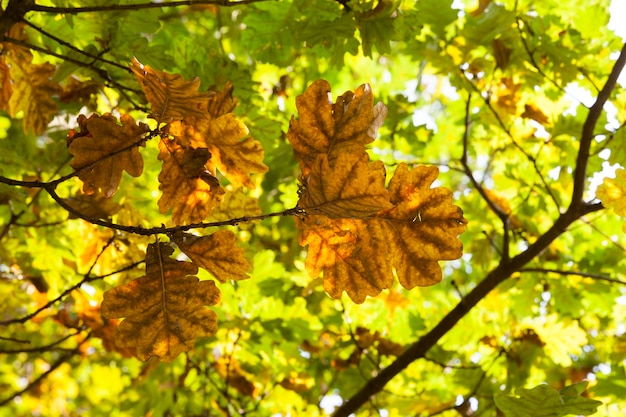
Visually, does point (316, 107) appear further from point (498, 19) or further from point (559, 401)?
point (498, 19)

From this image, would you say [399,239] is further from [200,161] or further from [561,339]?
[561,339]

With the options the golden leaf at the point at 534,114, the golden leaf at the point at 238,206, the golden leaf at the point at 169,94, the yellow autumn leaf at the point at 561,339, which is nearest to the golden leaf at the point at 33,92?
the golden leaf at the point at 238,206

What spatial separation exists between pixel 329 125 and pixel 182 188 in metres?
0.31

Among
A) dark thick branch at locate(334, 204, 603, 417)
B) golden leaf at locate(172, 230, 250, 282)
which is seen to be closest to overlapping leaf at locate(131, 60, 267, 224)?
golden leaf at locate(172, 230, 250, 282)

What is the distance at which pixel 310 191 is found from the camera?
2.99ft

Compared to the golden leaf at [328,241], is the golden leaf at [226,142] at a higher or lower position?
higher

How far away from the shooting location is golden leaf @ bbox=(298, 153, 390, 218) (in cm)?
89

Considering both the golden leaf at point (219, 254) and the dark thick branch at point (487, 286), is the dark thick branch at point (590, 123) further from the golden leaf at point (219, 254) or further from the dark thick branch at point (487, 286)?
the golden leaf at point (219, 254)

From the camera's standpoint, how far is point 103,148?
102 centimetres

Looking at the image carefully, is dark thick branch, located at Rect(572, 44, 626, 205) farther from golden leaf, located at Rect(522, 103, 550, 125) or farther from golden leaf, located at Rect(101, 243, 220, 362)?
golden leaf, located at Rect(101, 243, 220, 362)

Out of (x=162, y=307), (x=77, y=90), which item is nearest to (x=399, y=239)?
(x=162, y=307)

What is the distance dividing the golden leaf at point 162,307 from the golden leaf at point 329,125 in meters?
0.27

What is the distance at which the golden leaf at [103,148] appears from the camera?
1.00 m

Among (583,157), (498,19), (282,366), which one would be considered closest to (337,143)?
(583,157)
